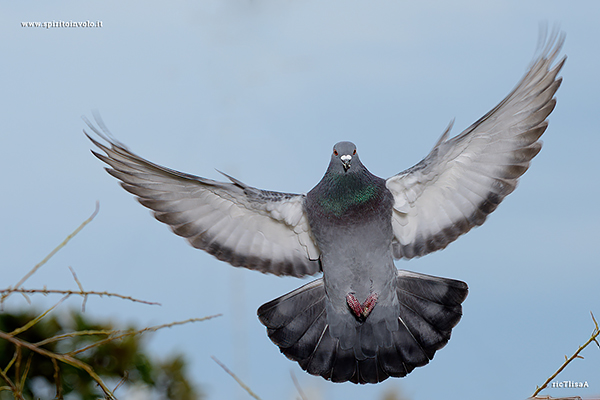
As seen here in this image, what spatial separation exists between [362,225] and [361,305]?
21.0 inches

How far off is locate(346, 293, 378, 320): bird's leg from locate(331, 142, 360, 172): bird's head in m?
0.85

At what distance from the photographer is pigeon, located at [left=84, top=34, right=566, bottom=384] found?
3664mm

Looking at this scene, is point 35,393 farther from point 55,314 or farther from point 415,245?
point 415,245

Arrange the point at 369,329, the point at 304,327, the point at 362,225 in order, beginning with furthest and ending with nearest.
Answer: the point at 304,327 → the point at 369,329 → the point at 362,225

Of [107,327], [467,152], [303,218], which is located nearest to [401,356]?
[303,218]

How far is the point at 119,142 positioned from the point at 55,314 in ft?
11.7

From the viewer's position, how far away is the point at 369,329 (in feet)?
12.7

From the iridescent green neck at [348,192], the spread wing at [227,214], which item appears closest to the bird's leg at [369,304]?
the spread wing at [227,214]

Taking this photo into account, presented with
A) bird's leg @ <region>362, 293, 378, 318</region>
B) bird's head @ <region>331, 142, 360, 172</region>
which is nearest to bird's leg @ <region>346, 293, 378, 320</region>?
bird's leg @ <region>362, 293, 378, 318</region>

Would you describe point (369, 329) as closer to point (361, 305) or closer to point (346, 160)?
point (361, 305)

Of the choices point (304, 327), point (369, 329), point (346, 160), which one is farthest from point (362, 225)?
point (304, 327)

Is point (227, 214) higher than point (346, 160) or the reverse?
the reverse

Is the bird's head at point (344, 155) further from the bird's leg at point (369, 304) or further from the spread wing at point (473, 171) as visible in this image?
the bird's leg at point (369, 304)

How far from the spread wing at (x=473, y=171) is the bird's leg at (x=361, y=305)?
0.37 meters
